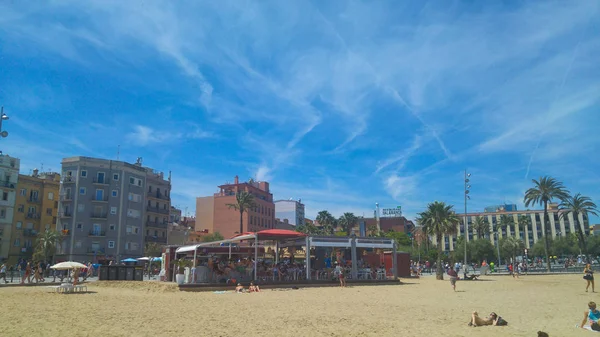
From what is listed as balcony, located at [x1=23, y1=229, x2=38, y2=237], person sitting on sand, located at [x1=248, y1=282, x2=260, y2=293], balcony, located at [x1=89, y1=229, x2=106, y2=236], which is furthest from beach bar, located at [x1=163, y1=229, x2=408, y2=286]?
balcony, located at [x1=23, y1=229, x2=38, y2=237]

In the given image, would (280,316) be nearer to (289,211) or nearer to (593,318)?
(593,318)

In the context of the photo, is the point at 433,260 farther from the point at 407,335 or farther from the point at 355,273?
the point at 407,335

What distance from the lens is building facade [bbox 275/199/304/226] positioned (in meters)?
107

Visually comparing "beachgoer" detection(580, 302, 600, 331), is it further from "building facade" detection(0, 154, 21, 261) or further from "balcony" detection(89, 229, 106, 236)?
"building facade" detection(0, 154, 21, 261)

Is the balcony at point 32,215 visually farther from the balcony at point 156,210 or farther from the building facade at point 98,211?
the balcony at point 156,210

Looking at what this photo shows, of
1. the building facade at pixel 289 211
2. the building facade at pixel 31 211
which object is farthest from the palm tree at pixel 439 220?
the building facade at pixel 289 211

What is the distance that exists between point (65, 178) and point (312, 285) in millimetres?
45769

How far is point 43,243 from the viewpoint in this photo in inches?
2163

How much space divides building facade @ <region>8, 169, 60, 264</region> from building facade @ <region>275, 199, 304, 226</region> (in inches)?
2075

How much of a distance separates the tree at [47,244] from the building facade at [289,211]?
57.5m

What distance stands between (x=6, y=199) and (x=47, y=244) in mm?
8646

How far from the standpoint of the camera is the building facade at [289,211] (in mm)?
106688

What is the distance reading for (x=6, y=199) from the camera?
56.7 metres

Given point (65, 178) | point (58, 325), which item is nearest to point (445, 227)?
point (58, 325)
